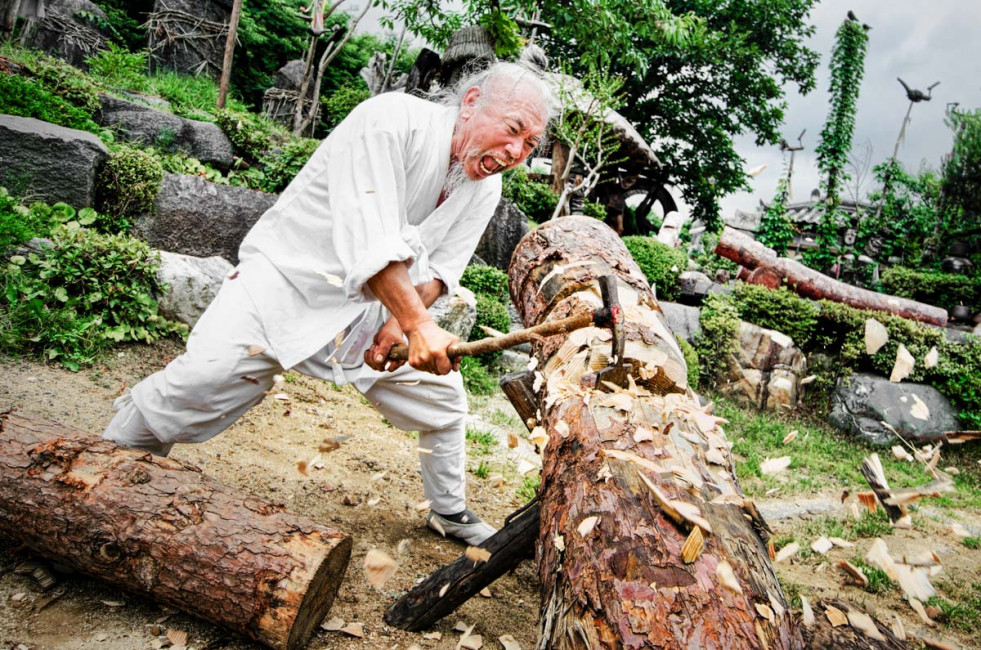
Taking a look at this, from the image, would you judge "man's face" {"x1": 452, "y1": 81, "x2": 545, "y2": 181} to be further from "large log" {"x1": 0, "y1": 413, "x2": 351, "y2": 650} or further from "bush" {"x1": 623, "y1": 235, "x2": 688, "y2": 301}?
"bush" {"x1": 623, "y1": 235, "x2": 688, "y2": 301}

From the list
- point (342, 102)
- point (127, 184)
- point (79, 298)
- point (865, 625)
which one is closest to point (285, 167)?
point (127, 184)

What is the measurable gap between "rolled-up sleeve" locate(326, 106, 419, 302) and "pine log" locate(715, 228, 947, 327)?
8.00 meters

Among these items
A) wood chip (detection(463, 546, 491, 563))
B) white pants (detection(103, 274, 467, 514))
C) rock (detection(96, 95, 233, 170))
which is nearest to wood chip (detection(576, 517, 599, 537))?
wood chip (detection(463, 546, 491, 563))

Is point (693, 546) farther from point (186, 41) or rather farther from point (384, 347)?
point (186, 41)

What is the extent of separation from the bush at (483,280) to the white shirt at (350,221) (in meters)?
4.32

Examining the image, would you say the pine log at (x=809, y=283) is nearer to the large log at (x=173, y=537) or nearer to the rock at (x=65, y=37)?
the large log at (x=173, y=537)

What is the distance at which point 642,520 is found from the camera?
4.48 feet

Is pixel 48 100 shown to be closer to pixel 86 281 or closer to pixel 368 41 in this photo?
pixel 86 281

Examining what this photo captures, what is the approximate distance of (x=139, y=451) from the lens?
1.82 m

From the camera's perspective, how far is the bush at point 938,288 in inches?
394

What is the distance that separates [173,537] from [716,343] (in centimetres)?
604

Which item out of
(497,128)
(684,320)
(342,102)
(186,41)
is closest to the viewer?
(497,128)

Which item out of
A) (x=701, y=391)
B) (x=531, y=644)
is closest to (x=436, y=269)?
(x=531, y=644)

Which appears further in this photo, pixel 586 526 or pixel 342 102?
pixel 342 102
